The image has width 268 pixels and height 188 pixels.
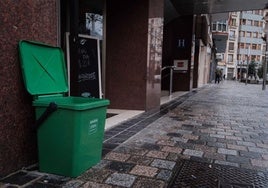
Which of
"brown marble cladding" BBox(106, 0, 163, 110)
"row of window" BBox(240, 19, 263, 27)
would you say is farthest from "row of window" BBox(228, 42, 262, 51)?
"brown marble cladding" BBox(106, 0, 163, 110)

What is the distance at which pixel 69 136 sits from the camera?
2930 millimetres

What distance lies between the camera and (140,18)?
7379 millimetres

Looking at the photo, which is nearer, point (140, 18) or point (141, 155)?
point (141, 155)

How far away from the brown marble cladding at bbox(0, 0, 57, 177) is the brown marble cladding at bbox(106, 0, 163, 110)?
4147 mm

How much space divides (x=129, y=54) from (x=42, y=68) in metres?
4.33

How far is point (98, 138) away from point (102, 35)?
4.53 metres

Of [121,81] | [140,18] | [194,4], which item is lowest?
[121,81]

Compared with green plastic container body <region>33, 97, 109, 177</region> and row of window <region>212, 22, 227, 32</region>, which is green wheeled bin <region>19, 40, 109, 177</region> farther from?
row of window <region>212, 22, 227, 32</region>

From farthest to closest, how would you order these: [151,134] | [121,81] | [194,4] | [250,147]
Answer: [194,4]
[121,81]
[151,134]
[250,147]

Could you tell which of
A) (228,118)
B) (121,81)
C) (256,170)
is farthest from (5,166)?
(228,118)

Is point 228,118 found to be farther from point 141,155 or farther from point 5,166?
point 5,166

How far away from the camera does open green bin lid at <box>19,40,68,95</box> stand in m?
3.08

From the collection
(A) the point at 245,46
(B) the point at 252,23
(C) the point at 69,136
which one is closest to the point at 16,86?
(C) the point at 69,136

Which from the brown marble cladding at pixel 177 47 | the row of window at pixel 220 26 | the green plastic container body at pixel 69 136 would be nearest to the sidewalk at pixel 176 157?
the green plastic container body at pixel 69 136
